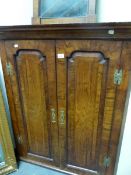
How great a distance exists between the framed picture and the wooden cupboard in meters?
0.17

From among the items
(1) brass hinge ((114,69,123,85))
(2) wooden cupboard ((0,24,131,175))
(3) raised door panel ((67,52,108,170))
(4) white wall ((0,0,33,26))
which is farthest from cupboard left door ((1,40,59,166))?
(1) brass hinge ((114,69,123,85))

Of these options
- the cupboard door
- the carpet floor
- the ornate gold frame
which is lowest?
the carpet floor

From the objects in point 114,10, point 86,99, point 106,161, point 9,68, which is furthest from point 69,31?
point 106,161

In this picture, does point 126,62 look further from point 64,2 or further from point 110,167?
point 110,167

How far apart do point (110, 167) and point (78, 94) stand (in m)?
0.65

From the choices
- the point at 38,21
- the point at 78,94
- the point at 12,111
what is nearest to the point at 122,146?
the point at 78,94

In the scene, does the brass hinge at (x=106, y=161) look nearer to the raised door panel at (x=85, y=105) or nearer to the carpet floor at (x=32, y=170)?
the raised door panel at (x=85, y=105)

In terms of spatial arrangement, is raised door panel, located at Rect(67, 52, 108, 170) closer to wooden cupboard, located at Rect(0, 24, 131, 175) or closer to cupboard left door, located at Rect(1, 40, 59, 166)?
wooden cupboard, located at Rect(0, 24, 131, 175)

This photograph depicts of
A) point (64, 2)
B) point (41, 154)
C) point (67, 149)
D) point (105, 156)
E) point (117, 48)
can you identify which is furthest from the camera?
point (41, 154)

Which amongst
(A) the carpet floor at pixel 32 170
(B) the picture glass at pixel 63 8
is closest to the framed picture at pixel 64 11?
(B) the picture glass at pixel 63 8

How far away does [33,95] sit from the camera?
1310 mm

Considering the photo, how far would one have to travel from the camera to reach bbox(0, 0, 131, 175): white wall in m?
1.05

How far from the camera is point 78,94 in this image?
116 centimetres

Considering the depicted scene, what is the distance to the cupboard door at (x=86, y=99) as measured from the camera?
1019mm
